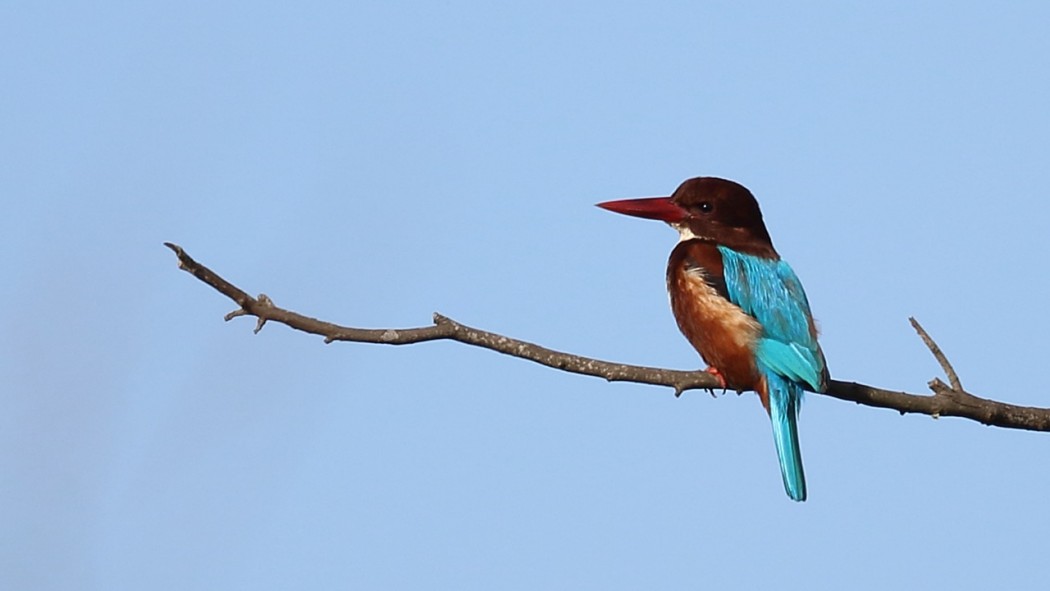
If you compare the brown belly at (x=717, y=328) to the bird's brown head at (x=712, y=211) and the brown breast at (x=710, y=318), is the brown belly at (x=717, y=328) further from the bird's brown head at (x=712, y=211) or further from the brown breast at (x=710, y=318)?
the bird's brown head at (x=712, y=211)

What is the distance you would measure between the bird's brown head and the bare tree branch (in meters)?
1.58

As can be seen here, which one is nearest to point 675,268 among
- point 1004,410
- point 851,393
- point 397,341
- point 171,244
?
point 851,393

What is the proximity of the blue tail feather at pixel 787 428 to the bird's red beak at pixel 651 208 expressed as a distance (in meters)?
1.07

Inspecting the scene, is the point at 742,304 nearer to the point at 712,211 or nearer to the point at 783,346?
the point at 783,346

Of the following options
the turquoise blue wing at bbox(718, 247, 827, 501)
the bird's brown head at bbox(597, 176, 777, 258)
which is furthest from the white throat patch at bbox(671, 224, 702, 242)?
the turquoise blue wing at bbox(718, 247, 827, 501)

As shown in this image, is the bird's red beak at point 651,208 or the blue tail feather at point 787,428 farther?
the bird's red beak at point 651,208

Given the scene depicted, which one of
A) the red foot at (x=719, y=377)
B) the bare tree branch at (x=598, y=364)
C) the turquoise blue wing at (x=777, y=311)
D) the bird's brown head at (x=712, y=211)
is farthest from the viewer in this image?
the bird's brown head at (x=712, y=211)

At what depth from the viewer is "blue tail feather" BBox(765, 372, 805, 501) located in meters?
4.46

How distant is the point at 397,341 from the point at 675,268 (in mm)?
2056

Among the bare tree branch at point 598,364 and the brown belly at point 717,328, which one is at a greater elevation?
the brown belly at point 717,328

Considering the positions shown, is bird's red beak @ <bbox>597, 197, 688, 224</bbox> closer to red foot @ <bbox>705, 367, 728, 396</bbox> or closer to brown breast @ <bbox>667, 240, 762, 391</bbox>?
brown breast @ <bbox>667, 240, 762, 391</bbox>

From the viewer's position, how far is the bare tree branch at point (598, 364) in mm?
3166

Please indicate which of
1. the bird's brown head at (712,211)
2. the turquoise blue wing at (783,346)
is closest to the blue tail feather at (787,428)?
the turquoise blue wing at (783,346)

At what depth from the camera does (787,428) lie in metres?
4.52
